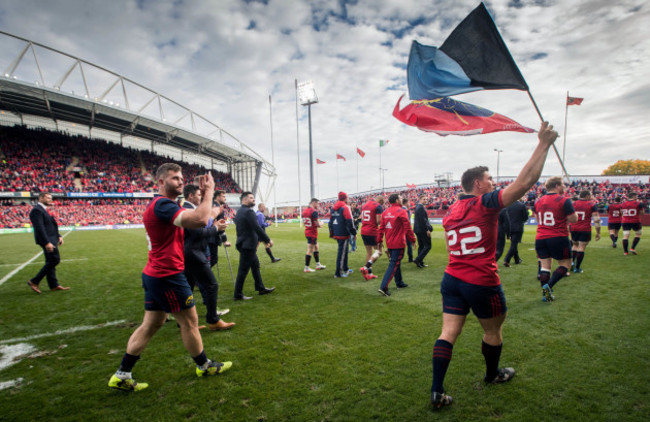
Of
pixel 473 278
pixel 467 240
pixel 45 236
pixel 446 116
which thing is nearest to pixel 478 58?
pixel 446 116

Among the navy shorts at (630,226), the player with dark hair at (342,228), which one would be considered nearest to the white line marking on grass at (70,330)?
the player with dark hair at (342,228)

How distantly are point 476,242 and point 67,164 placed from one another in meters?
52.6

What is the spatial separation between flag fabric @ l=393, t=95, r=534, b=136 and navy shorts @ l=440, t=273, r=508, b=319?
96.3 inches

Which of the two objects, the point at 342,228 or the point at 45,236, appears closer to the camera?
the point at 45,236

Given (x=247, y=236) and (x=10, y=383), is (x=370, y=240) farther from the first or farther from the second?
(x=10, y=383)

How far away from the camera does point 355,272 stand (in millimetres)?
8766

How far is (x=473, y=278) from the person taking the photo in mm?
2658

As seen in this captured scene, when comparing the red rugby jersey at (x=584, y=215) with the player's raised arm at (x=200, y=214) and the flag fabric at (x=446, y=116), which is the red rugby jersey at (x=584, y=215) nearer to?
the flag fabric at (x=446, y=116)

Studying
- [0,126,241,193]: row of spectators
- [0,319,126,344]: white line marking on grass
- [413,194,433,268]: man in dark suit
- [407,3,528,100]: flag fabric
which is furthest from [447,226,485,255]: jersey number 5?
[0,126,241,193]: row of spectators

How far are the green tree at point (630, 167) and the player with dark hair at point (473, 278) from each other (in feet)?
335

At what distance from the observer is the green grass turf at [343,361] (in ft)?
8.71

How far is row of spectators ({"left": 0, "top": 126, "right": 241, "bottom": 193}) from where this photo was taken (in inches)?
1454

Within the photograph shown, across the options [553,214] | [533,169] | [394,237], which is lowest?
[394,237]

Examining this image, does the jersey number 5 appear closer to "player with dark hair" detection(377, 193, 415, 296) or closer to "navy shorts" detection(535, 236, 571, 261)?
"player with dark hair" detection(377, 193, 415, 296)
